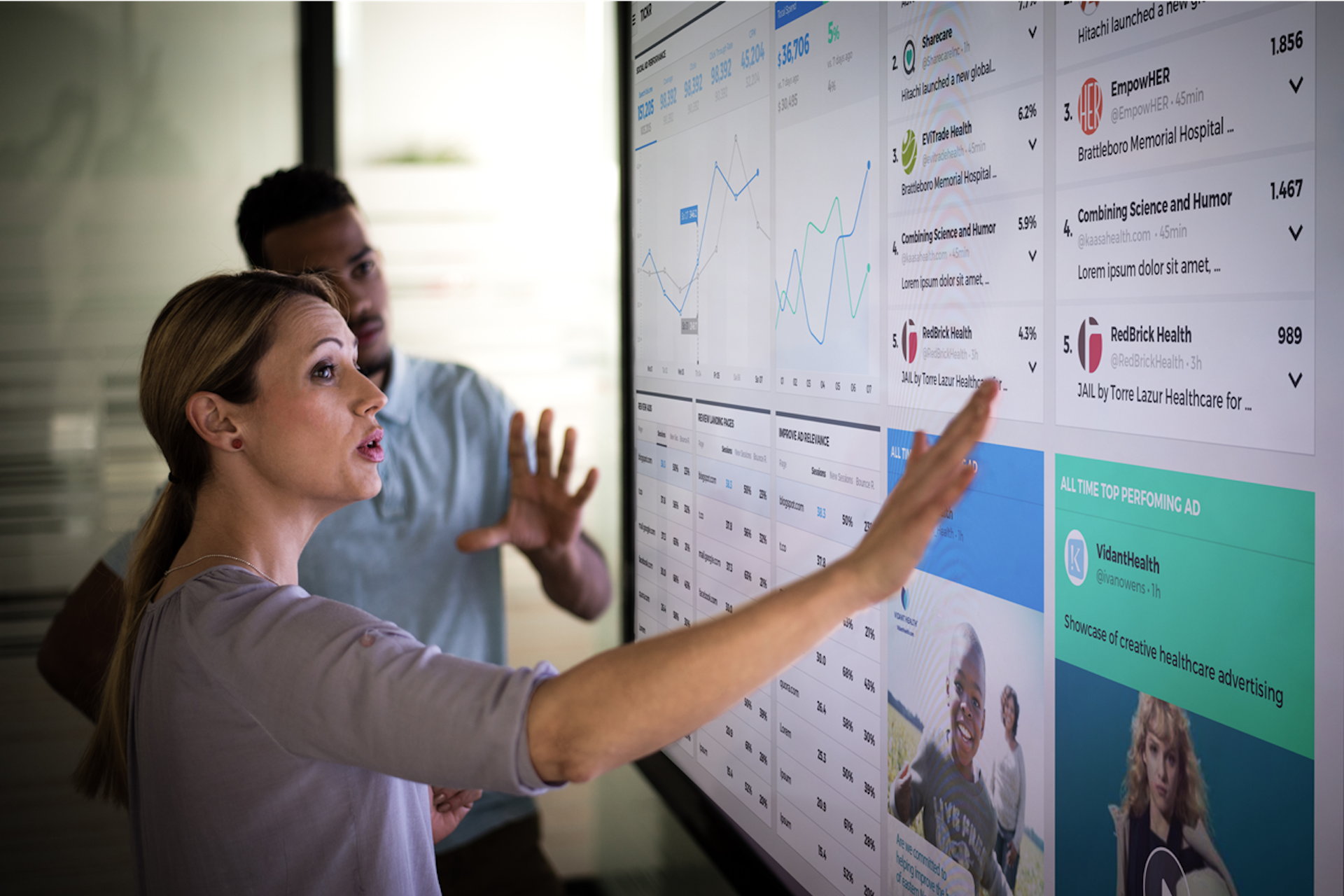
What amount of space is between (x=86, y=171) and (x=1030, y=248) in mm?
2118

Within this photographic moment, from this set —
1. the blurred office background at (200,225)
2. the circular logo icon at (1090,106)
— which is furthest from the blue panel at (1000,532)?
the blurred office background at (200,225)

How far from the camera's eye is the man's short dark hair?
169cm

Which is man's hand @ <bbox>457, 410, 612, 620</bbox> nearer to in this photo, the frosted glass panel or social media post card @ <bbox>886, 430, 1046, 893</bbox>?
social media post card @ <bbox>886, 430, 1046, 893</bbox>

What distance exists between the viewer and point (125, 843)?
2270mm

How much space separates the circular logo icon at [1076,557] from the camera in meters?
0.73

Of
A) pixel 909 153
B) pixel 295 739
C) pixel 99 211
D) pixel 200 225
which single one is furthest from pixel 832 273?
pixel 99 211

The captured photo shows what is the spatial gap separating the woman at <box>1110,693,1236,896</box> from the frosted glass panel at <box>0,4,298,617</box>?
208 cm

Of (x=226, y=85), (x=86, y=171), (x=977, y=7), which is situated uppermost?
(x=226, y=85)

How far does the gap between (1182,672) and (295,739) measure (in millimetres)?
679

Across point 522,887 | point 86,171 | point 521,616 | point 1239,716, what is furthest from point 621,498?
point 86,171

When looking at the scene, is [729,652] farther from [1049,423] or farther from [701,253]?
[701,253]

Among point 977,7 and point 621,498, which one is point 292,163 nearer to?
point 621,498

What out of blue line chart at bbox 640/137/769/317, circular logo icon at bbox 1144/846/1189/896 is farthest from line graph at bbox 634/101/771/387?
circular logo icon at bbox 1144/846/1189/896

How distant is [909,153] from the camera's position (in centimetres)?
92
